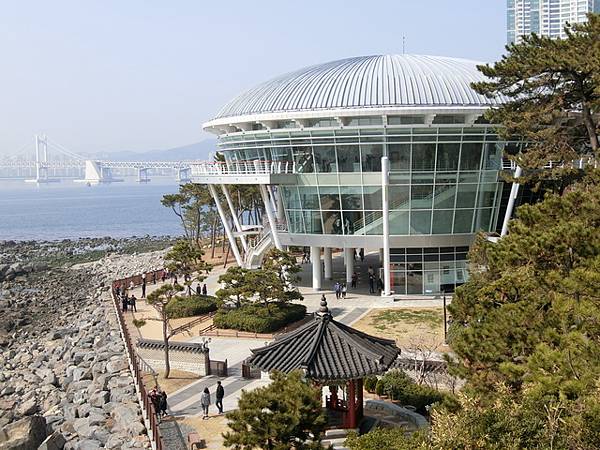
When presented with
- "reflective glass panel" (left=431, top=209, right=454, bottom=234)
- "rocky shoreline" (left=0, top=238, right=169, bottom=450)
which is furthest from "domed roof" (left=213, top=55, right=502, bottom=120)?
"rocky shoreline" (left=0, top=238, right=169, bottom=450)

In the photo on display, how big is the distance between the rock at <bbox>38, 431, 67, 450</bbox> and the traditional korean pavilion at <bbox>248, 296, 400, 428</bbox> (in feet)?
29.9

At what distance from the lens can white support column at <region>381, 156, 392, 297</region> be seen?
4372 cm

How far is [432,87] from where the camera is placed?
44.3 meters

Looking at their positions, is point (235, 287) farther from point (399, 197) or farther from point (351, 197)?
point (399, 197)

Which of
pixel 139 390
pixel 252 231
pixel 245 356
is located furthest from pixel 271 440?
pixel 252 231

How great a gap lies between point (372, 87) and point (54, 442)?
96.4ft

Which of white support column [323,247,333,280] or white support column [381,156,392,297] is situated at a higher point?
white support column [381,156,392,297]

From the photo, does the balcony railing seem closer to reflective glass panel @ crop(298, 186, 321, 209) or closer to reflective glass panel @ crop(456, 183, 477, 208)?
reflective glass panel @ crop(298, 186, 321, 209)

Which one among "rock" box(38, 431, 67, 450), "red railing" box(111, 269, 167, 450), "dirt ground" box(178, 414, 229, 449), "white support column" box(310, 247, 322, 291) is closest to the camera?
"dirt ground" box(178, 414, 229, 449)

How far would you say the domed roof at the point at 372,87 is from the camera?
43.6 meters

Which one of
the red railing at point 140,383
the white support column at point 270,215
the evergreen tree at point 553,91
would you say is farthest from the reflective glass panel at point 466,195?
the red railing at point 140,383

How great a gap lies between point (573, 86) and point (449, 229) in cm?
1857

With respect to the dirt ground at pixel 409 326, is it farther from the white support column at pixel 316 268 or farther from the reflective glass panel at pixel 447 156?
the reflective glass panel at pixel 447 156

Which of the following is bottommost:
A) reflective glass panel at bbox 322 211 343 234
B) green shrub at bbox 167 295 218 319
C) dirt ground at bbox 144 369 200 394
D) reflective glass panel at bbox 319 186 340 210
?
dirt ground at bbox 144 369 200 394
